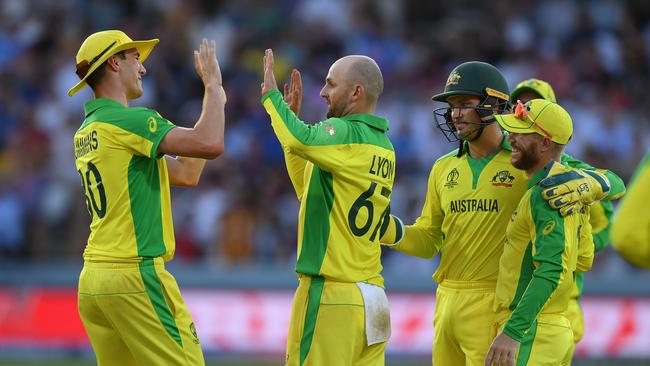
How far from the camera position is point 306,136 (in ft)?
21.5

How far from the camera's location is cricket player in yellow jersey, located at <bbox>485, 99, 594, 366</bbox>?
642 centimetres

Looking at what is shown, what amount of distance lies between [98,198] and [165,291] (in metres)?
0.69

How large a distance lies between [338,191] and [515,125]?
3.74 ft

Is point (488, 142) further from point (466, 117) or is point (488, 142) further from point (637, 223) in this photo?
point (637, 223)

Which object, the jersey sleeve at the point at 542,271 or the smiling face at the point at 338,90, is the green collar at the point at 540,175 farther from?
the smiling face at the point at 338,90

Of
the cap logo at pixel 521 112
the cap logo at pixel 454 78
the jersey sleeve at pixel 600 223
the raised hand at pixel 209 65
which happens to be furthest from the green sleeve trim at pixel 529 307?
the raised hand at pixel 209 65

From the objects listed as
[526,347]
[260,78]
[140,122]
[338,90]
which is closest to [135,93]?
[140,122]

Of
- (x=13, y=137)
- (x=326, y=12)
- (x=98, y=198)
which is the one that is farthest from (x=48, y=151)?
(x=98, y=198)

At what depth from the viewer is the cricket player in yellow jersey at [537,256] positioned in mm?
6418

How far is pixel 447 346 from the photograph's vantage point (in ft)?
23.7

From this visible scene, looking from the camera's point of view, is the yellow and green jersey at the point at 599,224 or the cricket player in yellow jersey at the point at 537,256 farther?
the yellow and green jersey at the point at 599,224

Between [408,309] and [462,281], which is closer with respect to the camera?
[462,281]

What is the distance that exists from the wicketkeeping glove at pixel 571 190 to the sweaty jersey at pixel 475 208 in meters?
0.45

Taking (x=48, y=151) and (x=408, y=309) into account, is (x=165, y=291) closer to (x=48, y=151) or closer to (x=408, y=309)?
(x=408, y=309)
